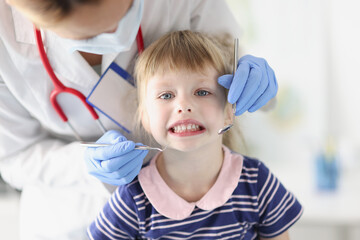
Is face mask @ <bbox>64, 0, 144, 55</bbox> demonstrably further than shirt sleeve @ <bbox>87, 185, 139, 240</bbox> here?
No

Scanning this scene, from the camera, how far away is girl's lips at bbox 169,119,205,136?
3.44ft

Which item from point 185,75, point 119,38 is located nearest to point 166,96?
point 185,75

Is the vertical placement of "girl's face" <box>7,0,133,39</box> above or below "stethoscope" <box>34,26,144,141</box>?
above

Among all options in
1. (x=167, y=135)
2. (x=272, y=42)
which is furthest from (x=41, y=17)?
(x=272, y=42)

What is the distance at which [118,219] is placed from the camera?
1.16 metres

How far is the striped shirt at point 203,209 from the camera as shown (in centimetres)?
115

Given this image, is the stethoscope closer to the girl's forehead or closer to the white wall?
the girl's forehead

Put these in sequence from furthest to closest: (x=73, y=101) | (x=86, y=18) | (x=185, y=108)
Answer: (x=73, y=101) → (x=185, y=108) → (x=86, y=18)

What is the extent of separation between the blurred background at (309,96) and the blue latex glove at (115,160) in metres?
1.09

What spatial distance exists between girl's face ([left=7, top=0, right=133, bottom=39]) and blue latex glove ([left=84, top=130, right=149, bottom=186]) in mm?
292

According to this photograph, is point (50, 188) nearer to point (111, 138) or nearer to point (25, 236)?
point (25, 236)

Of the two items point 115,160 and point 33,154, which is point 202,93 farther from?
point 33,154

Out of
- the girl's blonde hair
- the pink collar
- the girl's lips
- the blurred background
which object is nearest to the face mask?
the girl's blonde hair

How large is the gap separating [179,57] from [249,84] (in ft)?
0.62
